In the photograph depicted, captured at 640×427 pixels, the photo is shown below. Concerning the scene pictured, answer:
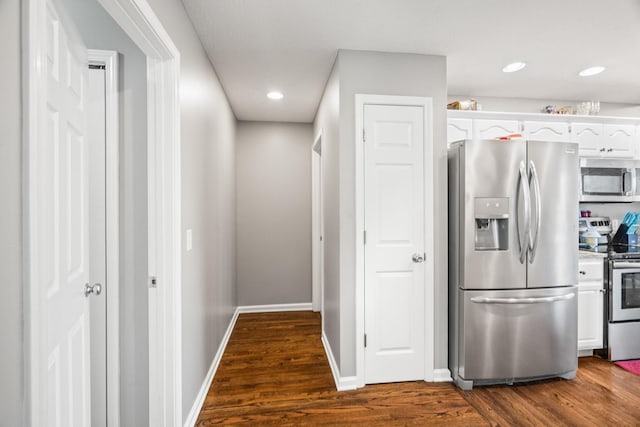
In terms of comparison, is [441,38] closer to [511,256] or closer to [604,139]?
[511,256]

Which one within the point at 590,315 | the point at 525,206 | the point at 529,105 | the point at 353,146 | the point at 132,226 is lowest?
the point at 590,315

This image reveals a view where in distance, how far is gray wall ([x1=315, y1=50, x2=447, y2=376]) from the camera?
2.30m

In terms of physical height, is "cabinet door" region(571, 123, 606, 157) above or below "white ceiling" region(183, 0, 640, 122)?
below

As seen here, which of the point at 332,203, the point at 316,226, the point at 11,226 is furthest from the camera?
the point at 316,226

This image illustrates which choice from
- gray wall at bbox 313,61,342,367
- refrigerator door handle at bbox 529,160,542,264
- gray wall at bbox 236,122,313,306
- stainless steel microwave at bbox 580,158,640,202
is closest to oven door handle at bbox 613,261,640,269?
stainless steel microwave at bbox 580,158,640,202

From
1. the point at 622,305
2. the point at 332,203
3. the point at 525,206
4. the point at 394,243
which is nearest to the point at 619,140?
the point at 622,305

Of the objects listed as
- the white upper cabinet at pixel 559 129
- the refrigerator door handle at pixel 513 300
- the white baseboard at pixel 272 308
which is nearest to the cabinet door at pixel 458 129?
the white upper cabinet at pixel 559 129

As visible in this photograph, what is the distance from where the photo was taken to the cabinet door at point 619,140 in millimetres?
3164

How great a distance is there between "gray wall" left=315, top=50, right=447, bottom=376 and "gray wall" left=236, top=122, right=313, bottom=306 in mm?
1869

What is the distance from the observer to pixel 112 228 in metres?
1.58

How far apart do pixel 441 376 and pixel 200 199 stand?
7.33ft

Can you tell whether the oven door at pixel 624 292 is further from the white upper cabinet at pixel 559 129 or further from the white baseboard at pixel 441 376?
the white baseboard at pixel 441 376

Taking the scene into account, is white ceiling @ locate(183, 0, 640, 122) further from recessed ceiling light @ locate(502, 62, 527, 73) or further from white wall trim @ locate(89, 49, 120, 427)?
white wall trim @ locate(89, 49, 120, 427)

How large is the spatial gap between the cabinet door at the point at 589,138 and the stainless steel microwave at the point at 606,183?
0.12 meters
